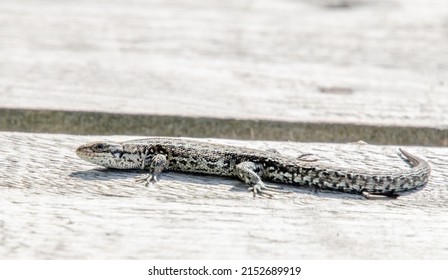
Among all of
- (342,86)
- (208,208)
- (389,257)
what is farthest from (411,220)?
(342,86)

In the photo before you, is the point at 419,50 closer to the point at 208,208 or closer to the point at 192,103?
the point at 192,103

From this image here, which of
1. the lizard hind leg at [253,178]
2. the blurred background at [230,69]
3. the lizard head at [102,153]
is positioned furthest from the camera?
the blurred background at [230,69]

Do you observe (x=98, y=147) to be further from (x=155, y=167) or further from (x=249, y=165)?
(x=249, y=165)

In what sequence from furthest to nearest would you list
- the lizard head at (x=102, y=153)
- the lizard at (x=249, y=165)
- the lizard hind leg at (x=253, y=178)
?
the lizard head at (x=102, y=153) → the lizard at (x=249, y=165) → the lizard hind leg at (x=253, y=178)

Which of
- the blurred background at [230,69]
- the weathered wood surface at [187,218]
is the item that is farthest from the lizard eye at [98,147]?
the blurred background at [230,69]

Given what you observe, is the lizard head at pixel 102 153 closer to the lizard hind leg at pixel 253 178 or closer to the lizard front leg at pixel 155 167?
the lizard front leg at pixel 155 167

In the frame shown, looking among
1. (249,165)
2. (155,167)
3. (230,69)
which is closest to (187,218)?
(155,167)

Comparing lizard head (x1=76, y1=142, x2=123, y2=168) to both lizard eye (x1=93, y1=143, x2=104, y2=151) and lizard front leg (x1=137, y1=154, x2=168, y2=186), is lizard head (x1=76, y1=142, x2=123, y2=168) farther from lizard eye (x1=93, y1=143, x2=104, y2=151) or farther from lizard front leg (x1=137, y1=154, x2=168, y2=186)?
lizard front leg (x1=137, y1=154, x2=168, y2=186)

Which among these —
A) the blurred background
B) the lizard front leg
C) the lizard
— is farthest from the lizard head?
the blurred background
